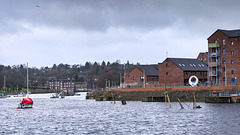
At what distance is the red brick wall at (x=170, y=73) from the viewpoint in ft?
423

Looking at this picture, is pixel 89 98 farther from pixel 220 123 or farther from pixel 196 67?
pixel 220 123

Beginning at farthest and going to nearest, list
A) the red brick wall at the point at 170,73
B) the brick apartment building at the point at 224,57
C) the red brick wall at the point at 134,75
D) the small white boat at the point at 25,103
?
the red brick wall at the point at 134,75, the red brick wall at the point at 170,73, the brick apartment building at the point at 224,57, the small white boat at the point at 25,103

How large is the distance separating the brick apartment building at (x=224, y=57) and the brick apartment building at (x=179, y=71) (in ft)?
40.8

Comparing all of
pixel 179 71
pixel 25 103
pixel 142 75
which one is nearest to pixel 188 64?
pixel 179 71

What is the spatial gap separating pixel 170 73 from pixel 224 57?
81.1 feet

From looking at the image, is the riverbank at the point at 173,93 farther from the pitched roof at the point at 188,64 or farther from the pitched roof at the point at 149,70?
the pitched roof at the point at 149,70

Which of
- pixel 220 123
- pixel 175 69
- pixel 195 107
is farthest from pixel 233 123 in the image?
pixel 175 69

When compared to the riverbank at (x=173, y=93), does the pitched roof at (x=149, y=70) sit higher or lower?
higher

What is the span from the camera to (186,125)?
51688 millimetres

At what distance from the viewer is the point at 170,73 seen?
131750 mm

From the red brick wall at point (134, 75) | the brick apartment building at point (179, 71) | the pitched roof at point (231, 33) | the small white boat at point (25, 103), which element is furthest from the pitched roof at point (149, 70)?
the small white boat at point (25, 103)

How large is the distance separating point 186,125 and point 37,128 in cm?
2065

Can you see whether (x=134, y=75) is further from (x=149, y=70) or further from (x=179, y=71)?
(x=179, y=71)

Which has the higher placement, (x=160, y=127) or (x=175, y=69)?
(x=175, y=69)
